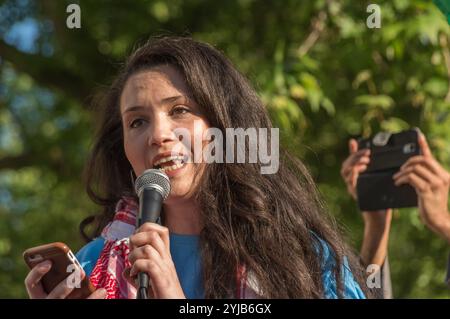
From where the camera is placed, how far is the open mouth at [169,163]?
1.91 meters

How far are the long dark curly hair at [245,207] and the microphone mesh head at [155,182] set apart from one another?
0.70 feet

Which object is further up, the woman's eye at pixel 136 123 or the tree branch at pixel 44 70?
the tree branch at pixel 44 70

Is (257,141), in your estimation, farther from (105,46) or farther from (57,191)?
(57,191)

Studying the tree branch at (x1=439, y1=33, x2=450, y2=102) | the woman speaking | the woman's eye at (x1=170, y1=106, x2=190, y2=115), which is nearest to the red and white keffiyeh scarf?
the woman speaking

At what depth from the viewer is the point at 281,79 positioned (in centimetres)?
393

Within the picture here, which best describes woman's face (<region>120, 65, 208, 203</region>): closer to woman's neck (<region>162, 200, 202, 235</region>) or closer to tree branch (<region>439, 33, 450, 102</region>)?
woman's neck (<region>162, 200, 202, 235</region>)

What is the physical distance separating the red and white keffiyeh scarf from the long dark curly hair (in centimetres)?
2

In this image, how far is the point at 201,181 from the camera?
2.00 m

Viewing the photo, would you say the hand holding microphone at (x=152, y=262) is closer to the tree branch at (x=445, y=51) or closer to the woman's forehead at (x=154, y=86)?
the woman's forehead at (x=154, y=86)

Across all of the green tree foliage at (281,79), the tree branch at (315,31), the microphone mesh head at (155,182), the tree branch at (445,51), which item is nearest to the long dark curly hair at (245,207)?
the microphone mesh head at (155,182)

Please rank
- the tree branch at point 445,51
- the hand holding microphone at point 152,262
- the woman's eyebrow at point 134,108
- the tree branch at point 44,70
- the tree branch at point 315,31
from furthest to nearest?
the tree branch at point 44,70, the tree branch at point 315,31, the tree branch at point 445,51, the woman's eyebrow at point 134,108, the hand holding microphone at point 152,262

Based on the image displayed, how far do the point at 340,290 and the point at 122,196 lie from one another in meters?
0.71

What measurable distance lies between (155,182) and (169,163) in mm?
159

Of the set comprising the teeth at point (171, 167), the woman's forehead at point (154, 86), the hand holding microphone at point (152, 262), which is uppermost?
the woman's forehead at point (154, 86)
